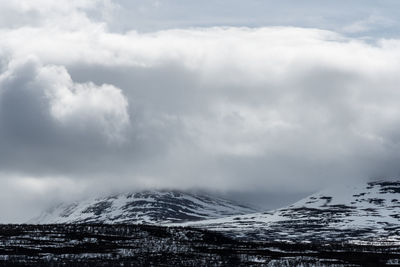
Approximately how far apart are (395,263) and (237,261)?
40.8 metres

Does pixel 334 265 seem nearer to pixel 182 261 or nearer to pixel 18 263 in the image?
pixel 182 261

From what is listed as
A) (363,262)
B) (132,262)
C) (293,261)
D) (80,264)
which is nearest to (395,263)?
(363,262)

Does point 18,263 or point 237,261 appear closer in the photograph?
point 18,263

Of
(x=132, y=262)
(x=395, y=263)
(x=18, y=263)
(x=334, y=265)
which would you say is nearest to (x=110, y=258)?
(x=132, y=262)

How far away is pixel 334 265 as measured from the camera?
188625mm

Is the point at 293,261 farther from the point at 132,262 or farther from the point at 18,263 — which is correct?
the point at 18,263

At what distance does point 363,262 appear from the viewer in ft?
651

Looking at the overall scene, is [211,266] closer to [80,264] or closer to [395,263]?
[80,264]

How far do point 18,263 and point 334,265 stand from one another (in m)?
77.6

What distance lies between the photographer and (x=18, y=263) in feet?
589

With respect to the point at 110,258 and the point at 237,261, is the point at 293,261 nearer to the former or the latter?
the point at 237,261

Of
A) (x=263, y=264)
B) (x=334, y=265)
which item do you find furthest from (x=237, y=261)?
(x=334, y=265)

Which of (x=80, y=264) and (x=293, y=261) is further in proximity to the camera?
(x=293, y=261)

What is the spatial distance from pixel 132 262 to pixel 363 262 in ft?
200
